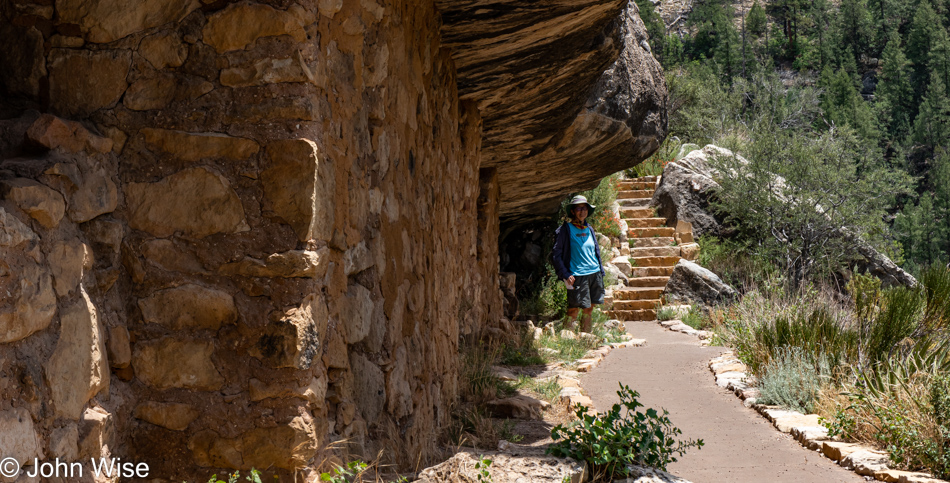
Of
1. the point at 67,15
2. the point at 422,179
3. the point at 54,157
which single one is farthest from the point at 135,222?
the point at 422,179

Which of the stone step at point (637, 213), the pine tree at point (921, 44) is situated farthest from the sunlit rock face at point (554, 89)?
the pine tree at point (921, 44)

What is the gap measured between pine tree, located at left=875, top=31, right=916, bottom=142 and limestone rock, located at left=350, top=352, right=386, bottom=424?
37.8 m

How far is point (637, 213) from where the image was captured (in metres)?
15.2

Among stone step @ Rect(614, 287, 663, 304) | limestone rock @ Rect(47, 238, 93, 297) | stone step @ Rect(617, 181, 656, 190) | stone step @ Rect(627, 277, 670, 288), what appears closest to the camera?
limestone rock @ Rect(47, 238, 93, 297)

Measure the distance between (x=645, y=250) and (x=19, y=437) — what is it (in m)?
12.7

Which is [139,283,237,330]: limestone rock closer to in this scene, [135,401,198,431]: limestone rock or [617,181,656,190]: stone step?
[135,401,198,431]: limestone rock

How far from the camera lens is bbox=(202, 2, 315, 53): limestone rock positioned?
211 cm

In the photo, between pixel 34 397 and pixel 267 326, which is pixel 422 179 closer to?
pixel 267 326

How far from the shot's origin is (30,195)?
176 centimetres

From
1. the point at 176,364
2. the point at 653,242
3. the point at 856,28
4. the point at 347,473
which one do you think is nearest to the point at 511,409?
the point at 347,473

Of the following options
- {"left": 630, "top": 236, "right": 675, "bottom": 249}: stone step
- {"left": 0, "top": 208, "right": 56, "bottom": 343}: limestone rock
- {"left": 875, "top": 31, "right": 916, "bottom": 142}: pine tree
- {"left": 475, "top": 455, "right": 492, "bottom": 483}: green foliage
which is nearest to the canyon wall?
{"left": 0, "top": 208, "right": 56, "bottom": 343}: limestone rock

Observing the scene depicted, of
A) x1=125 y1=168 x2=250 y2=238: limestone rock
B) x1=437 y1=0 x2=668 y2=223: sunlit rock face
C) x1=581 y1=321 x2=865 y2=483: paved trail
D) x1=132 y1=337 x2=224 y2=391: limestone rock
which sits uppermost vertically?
x1=437 y1=0 x2=668 y2=223: sunlit rock face

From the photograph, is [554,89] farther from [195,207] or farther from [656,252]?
[656,252]

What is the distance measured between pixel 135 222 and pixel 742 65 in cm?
4354
